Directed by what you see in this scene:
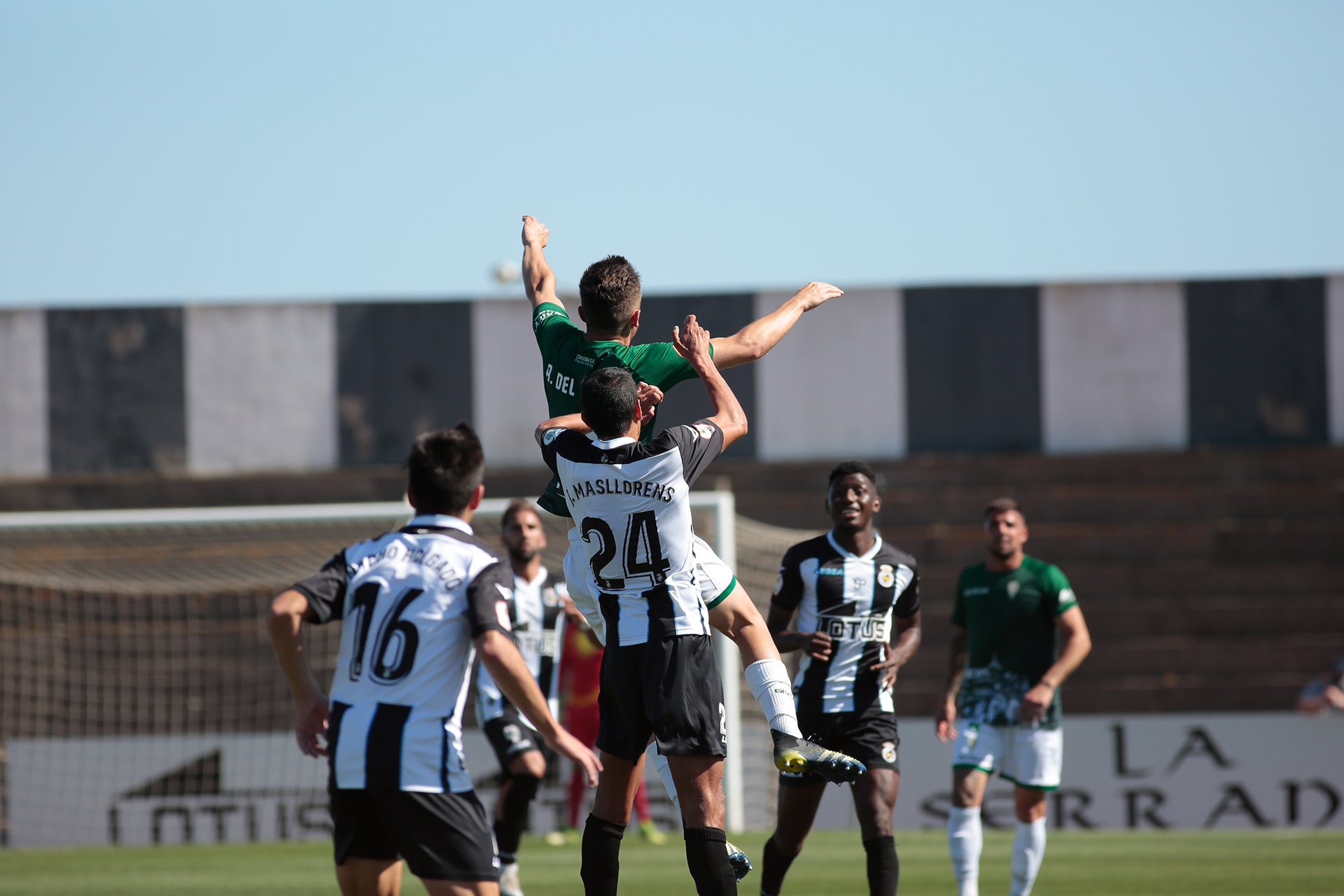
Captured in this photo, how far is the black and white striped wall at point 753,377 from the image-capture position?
1942 cm

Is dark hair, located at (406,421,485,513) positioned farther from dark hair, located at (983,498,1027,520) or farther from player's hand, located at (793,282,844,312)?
dark hair, located at (983,498,1027,520)

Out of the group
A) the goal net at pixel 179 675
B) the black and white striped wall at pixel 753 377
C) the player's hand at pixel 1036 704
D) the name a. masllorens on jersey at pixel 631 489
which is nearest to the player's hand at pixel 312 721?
the name a. masllorens on jersey at pixel 631 489

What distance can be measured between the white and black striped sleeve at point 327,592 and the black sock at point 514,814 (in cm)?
408

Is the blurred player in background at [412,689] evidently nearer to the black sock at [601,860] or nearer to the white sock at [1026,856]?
the black sock at [601,860]

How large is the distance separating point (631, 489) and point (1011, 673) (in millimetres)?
3865

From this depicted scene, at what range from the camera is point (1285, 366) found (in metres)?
19.3

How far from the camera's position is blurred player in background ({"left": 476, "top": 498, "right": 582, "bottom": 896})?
835 centimetres

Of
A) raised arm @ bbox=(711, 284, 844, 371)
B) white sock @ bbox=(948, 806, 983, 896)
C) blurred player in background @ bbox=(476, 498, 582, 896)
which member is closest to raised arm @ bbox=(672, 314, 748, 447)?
raised arm @ bbox=(711, 284, 844, 371)

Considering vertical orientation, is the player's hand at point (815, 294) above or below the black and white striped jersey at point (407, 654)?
above

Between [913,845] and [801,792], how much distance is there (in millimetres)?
5967

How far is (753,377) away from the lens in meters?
19.9

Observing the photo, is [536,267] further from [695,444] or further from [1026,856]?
[1026,856]

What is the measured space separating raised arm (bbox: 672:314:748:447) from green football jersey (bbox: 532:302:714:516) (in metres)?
0.15

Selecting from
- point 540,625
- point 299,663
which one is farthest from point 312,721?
point 540,625
